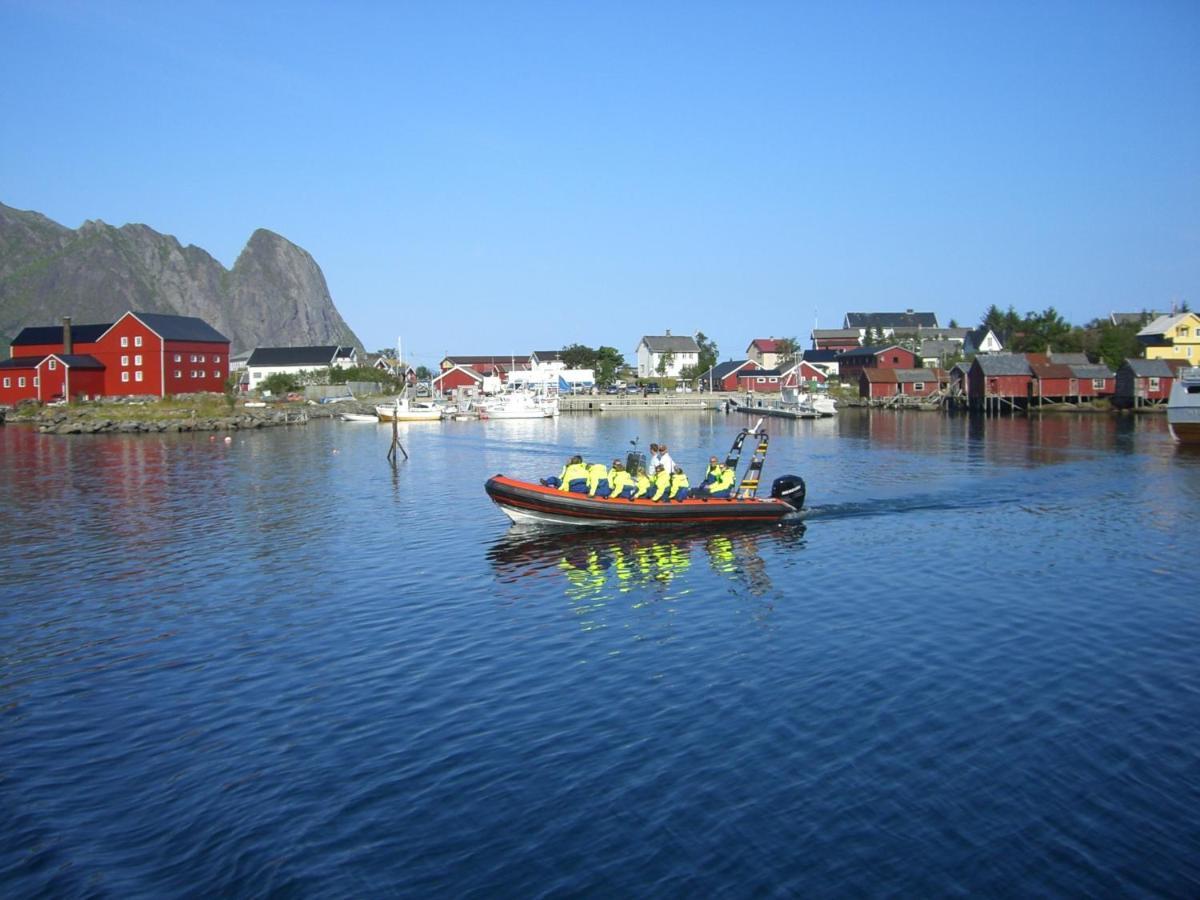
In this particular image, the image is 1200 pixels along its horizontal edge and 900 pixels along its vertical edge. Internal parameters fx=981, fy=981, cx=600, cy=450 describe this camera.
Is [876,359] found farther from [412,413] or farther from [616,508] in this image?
[616,508]

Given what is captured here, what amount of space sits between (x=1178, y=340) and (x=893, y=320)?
60870 millimetres

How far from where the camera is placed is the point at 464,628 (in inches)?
762

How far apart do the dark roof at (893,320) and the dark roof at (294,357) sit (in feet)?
269

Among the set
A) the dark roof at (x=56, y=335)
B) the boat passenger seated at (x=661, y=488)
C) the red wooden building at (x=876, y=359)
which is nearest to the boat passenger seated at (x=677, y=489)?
the boat passenger seated at (x=661, y=488)

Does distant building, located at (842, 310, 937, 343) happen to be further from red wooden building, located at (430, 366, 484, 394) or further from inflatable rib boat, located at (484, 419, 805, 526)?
inflatable rib boat, located at (484, 419, 805, 526)

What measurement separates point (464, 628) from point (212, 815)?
26.3 ft

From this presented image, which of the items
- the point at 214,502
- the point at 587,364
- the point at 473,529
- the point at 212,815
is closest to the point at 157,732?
the point at 212,815

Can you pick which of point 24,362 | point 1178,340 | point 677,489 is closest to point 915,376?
point 1178,340

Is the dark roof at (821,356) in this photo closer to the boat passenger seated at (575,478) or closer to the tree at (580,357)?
the tree at (580,357)

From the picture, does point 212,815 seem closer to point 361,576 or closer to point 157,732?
point 157,732

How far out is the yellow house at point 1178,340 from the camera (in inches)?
3898

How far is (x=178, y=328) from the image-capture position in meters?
94.1

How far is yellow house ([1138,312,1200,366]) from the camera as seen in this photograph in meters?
99.0

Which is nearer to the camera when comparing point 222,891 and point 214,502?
point 222,891
